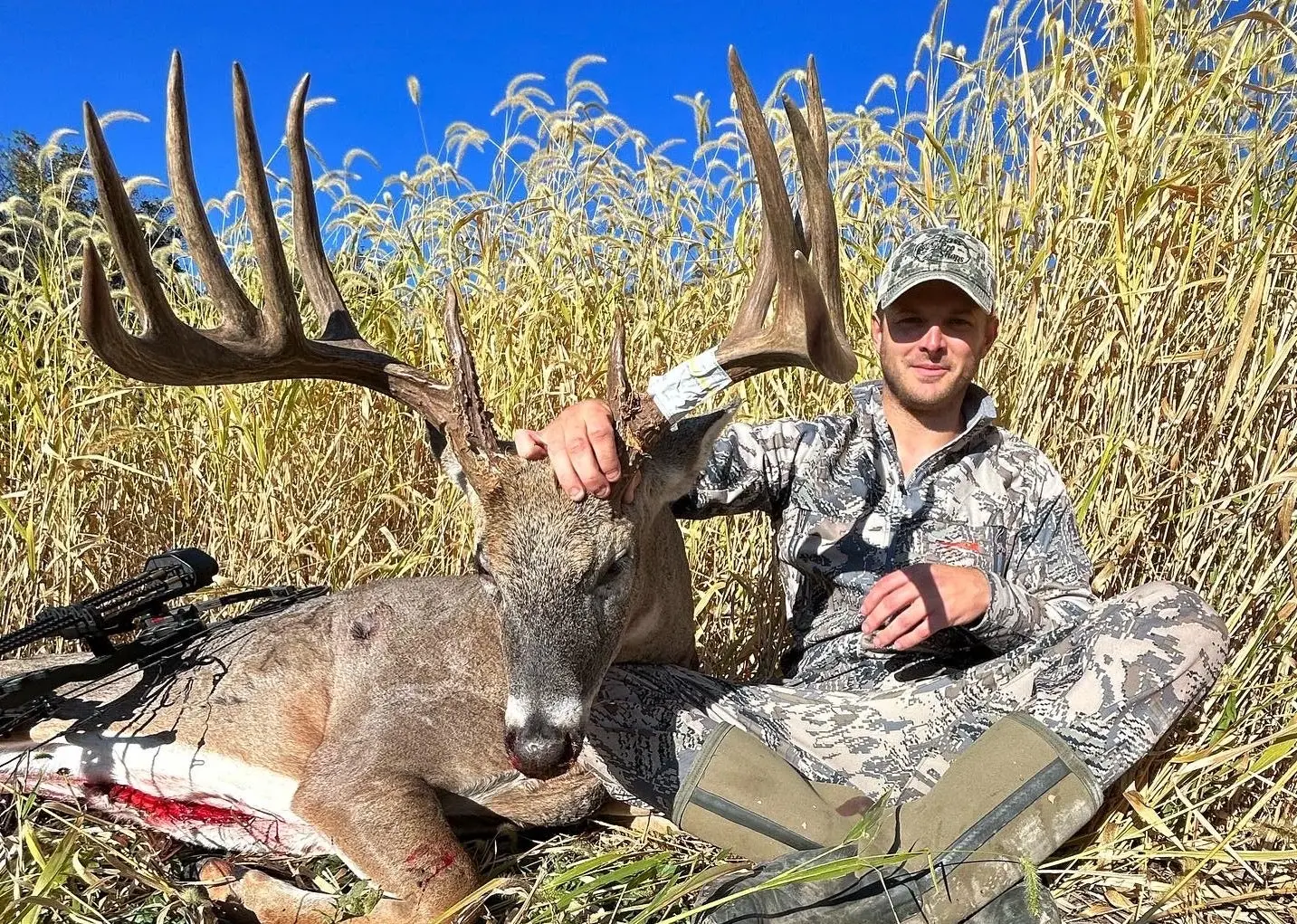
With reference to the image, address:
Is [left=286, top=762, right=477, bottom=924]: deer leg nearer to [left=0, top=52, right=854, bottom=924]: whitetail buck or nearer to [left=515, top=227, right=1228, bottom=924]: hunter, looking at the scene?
[left=0, top=52, right=854, bottom=924]: whitetail buck

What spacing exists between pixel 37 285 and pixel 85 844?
3008 mm

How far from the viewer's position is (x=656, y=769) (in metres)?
2.87

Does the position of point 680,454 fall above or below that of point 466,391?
below

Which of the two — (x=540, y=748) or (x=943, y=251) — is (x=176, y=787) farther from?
(x=943, y=251)

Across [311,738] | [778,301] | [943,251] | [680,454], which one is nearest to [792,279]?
[778,301]

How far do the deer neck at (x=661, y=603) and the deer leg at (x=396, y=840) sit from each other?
0.68 m

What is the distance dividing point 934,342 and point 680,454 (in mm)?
954

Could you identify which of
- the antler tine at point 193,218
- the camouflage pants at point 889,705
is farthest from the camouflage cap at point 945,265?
the antler tine at point 193,218

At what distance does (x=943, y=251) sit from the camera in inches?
118

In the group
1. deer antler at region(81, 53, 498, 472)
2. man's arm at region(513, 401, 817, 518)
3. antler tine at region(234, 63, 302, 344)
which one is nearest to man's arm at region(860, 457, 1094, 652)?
man's arm at region(513, 401, 817, 518)

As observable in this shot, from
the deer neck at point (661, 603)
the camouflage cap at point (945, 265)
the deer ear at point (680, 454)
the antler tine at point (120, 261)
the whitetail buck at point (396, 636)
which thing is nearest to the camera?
the antler tine at point (120, 261)

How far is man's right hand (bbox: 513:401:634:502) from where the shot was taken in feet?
7.90

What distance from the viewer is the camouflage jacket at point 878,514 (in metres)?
3.00

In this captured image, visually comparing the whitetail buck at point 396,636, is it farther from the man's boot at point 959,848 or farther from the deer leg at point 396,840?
the man's boot at point 959,848
